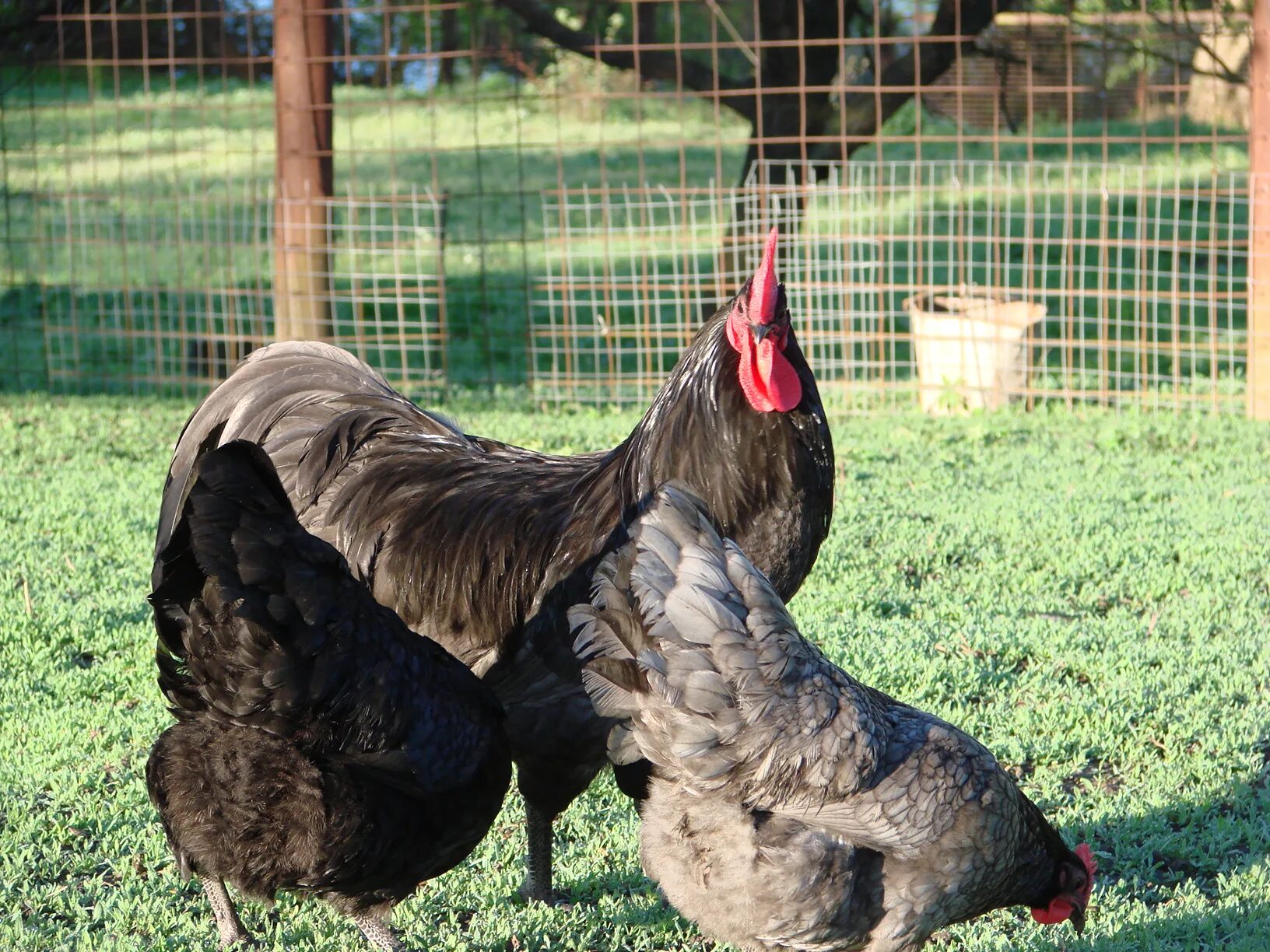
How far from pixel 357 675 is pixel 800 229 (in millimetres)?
8944

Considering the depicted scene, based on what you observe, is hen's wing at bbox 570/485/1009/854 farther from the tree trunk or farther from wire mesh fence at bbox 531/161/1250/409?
the tree trunk

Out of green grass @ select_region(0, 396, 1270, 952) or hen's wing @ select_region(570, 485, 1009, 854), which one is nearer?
hen's wing @ select_region(570, 485, 1009, 854)

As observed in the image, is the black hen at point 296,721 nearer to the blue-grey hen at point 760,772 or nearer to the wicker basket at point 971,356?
the blue-grey hen at point 760,772

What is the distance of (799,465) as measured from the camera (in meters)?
3.88

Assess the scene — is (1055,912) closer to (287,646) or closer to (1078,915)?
(1078,915)

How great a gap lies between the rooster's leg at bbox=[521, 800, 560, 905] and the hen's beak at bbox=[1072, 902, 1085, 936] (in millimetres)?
1613

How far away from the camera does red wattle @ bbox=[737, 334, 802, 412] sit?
12.6 ft

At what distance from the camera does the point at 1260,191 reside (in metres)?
9.28

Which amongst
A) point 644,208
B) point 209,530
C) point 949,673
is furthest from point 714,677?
point 644,208

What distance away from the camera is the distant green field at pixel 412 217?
10984 mm

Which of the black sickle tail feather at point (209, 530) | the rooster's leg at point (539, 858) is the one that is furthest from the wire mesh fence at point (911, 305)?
the black sickle tail feather at point (209, 530)

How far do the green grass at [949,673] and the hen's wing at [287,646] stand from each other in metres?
0.89

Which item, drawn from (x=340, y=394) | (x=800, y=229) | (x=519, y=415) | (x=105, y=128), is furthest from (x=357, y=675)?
(x=105, y=128)

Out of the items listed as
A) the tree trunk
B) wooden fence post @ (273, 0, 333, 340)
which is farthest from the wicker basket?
Answer: wooden fence post @ (273, 0, 333, 340)
